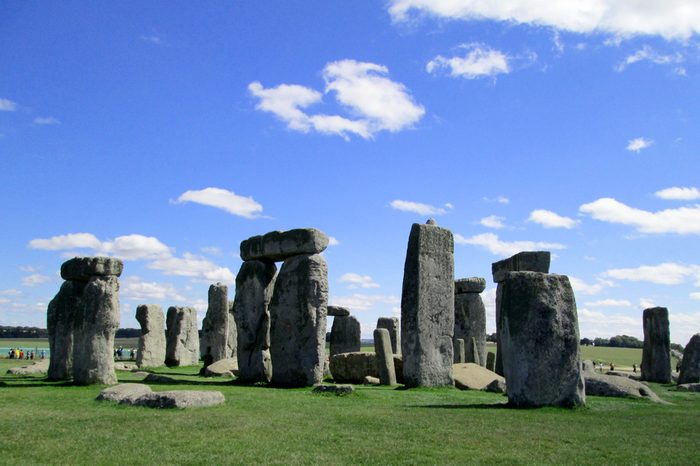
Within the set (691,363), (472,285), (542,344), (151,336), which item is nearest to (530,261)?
(472,285)

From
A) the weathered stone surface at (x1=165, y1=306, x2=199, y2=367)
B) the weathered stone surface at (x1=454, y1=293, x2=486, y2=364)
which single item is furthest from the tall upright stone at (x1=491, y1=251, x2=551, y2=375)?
the weathered stone surface at (x1=165, y1=306, x2=199, y2=367)

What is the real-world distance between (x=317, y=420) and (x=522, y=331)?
3844 mm

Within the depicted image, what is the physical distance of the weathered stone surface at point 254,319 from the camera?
17156mm

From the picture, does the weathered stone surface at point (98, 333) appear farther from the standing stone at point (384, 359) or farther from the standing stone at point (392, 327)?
the standing stone at point (392, 327)

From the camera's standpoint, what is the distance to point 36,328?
9881cm

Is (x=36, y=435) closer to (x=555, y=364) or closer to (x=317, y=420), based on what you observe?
(x=317, y=420)

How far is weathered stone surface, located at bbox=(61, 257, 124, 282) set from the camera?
14.0 meters

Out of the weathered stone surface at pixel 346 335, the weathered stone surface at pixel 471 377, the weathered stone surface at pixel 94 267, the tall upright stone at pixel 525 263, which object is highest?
the tall upright stone at pixel 525 263

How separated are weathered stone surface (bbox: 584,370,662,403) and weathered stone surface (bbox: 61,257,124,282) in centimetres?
1047

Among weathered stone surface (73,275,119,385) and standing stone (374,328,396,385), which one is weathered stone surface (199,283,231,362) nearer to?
standing stone (374,328,396,385)

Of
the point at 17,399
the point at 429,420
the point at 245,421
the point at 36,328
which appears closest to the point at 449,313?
the point at 429,420

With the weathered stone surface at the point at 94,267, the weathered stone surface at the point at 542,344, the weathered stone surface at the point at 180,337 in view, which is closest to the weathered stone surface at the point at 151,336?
the weathered stone surface at the point at 180,337

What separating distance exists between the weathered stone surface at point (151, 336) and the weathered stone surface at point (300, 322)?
36.9 feet

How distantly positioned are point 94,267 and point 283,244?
4612mm
